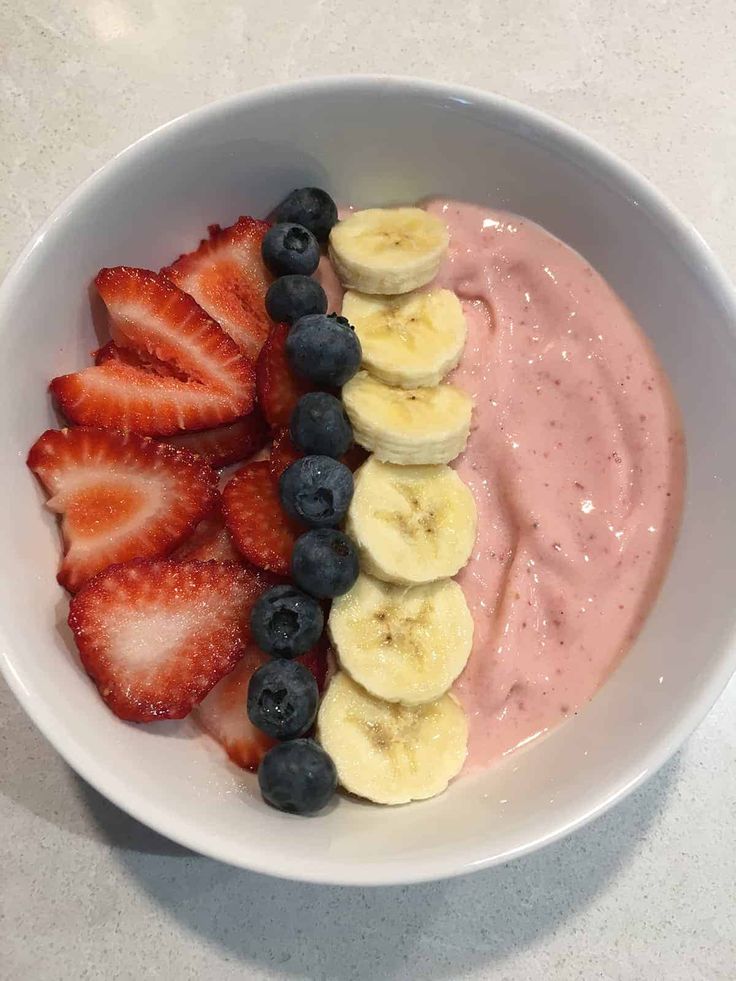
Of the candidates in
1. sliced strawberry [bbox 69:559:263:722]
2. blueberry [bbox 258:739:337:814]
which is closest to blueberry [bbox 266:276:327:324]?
sliced strawberry [bbox 69:559:263:722]

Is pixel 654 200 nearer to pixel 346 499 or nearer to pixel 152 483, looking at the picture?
pixel 346 499

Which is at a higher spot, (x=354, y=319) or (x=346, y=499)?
(x=354, y=319)

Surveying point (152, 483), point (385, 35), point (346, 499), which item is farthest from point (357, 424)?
point (385, 35)

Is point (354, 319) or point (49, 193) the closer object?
point (354, 319)

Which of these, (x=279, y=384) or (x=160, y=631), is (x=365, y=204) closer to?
(x=279, y=384)

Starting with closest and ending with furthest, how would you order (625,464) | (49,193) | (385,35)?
(625,464)
(49,193)
(385,35)

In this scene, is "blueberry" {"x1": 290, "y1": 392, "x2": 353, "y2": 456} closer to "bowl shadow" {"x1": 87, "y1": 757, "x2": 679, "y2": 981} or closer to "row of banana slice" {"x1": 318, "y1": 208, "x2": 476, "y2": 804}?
"row of banana slice" {"x1": 318, "y1": 208, "x2": 476, "y2": 804}
